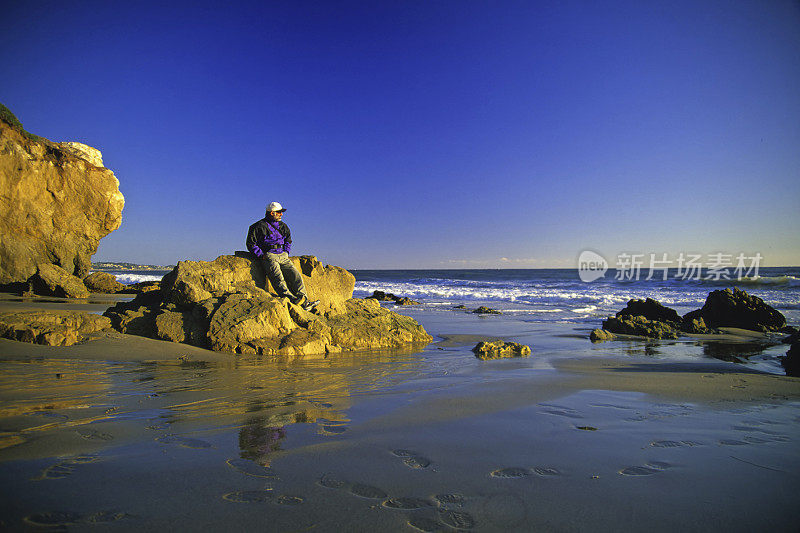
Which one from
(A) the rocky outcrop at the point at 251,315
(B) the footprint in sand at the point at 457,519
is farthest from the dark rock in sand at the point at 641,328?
(B) the footprint in sand at the point at 457,519

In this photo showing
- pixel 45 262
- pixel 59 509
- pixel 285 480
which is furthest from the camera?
pixel 45 262

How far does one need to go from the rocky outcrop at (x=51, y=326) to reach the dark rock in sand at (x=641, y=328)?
9.10 meters

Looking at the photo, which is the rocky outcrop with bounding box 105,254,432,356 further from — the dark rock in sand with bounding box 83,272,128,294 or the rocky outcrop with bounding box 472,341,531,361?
the dark rock in sand with bounding box 83,272,128,294

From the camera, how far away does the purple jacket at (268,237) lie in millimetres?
6305

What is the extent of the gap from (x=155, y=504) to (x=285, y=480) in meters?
0.50

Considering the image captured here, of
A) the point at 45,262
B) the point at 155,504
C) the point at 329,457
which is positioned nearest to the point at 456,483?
the point at 329,457

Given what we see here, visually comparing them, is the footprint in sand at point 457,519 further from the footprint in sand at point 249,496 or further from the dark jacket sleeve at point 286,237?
the dark jacket sleeve at point 286,237

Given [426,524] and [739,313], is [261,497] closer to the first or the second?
[426,524]

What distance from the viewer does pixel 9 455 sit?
1.99 m

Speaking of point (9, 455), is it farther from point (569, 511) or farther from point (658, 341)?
point (658, 341)

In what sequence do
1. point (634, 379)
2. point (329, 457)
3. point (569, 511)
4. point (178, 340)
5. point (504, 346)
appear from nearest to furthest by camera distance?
point (569, 511)
point (329, 457)
point (634, 379)
point (178, 340)
point (504, 346)

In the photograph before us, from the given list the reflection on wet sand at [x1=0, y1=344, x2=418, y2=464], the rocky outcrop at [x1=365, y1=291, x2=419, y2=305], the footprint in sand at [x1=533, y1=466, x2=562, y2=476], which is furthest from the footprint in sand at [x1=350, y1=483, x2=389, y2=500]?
the rocky outcrop at [x1=365, y1=291, x2=419, y2=305]

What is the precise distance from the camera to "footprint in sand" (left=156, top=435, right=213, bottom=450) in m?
2.25

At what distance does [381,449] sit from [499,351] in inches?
154
